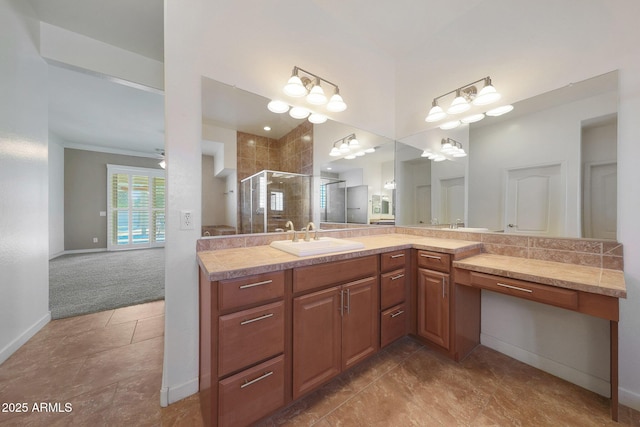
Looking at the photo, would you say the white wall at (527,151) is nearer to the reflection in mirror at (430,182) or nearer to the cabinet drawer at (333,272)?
the reflection in mirror at (430,182)

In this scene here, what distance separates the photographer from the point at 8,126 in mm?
1785

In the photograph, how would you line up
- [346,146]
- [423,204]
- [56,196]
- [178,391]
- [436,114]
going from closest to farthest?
1. [178,391]
2. [436,114]
3. [346,146]
4. [423,204]
5. [56,196]

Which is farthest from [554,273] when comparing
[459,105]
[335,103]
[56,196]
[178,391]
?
[56,196]

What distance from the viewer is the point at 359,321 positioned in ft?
5.12

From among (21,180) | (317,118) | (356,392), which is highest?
(317,118)

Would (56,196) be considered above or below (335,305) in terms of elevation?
above

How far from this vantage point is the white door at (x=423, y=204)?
244 centimetres

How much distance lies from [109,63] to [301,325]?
3172mm

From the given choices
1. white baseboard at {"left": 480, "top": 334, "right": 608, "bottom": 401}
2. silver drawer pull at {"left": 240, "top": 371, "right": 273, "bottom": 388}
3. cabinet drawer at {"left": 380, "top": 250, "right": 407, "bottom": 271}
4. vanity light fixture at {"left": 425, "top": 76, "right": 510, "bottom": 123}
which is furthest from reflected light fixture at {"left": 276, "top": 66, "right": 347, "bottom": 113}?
white baseboard at {"left": 480, "top": 334, "right": 608, "bottom": 401}

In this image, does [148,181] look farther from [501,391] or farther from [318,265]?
[501,391]

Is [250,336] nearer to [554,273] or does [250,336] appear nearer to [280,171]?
[280,171]

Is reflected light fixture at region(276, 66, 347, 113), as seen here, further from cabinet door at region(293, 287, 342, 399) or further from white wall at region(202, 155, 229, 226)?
cabinet door at region(293, 287, 342, 399)

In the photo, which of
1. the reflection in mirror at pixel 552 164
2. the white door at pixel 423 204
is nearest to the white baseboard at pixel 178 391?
the white door at pixel 423 204

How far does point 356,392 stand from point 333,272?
2.66ft
